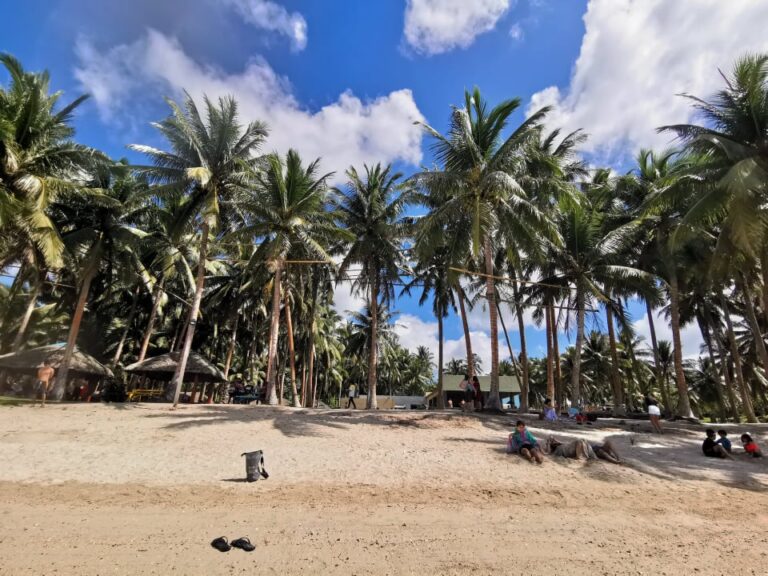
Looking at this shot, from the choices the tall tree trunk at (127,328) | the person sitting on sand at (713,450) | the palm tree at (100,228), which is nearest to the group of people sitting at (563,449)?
the person sitting on sand at (713,450)

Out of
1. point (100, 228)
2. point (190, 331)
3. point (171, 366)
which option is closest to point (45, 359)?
point (171, 366)

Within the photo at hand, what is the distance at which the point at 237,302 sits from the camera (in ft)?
97.8

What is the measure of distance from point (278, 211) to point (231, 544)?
1571cm

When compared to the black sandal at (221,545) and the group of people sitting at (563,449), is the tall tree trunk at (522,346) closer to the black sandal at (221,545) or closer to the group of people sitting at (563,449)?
the group of people sitting at (563,449)

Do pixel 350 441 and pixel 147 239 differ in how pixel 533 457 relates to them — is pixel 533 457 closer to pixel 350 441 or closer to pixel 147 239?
pixel 350 441

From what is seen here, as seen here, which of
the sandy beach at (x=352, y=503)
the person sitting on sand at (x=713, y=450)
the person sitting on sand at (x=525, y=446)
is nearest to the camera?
the sandy beach at (x=352, y=503)

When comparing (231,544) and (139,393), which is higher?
(139,393)

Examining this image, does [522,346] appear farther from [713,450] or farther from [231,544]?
[231,544]

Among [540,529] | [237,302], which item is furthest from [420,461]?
[237,302]

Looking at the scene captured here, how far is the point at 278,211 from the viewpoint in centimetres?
1916

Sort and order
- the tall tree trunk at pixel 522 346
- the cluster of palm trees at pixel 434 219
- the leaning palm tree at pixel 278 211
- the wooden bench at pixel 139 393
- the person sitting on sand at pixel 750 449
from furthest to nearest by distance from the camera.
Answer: the tall tree trunk at pixel 522 346 < the wooden bench at pixel 139 393 < the leaning palm tree at pixel 278 211 < the cluster of palm trees at pixel 434 219 < the person sitting on sand at pixel 750 449

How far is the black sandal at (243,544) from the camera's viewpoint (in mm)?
5094

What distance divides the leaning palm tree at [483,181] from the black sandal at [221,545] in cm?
1276

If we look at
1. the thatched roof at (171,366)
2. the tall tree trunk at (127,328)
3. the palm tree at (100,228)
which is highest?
the palm tree at (100,228)
